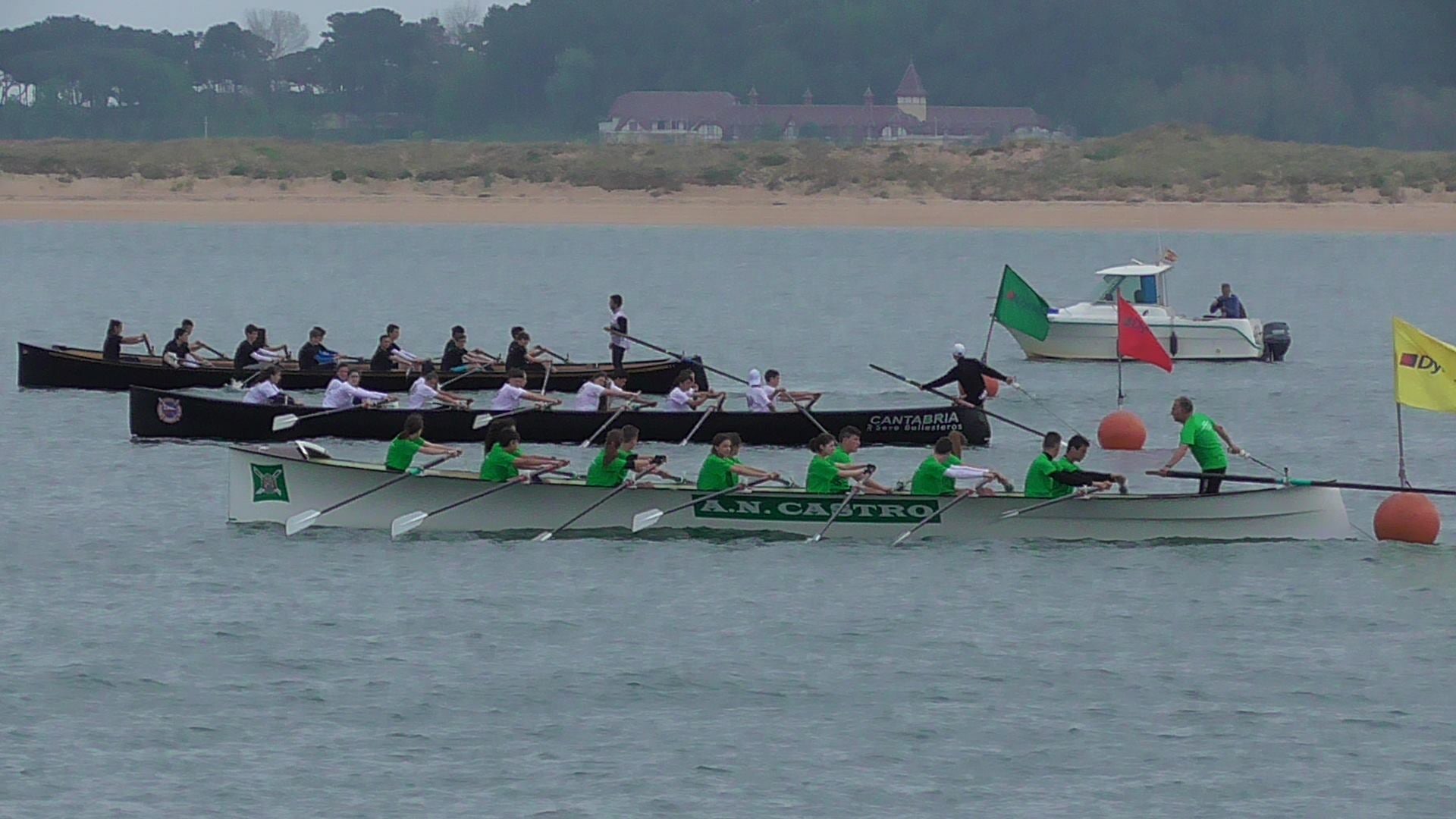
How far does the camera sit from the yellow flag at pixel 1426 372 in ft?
79.6

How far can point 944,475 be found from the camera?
2536 cm

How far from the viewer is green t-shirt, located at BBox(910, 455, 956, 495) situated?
2538 centimetres

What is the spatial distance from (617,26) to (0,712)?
147606mm

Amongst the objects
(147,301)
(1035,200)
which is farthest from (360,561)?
(1035,200)

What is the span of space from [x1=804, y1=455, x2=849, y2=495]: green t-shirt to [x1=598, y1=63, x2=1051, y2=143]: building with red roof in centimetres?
12070

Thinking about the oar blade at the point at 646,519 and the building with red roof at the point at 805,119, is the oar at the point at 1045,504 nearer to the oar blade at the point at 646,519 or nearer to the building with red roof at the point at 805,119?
the oar blade at the point at 646,519

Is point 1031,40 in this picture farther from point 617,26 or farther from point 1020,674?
point 1020,674

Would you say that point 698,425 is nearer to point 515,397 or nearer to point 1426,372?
point 515,397

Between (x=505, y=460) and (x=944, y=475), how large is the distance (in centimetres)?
468

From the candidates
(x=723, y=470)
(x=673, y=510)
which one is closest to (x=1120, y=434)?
(x=723, y=470)

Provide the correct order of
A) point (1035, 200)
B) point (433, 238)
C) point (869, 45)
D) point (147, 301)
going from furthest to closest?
point (869, 45) < point (433, 238) < point (1035, 200) < point (147, 301)

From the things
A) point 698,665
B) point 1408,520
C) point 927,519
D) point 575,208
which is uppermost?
point 575,208

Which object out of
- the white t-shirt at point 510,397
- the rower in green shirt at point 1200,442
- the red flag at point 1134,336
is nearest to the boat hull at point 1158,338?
the red flag at point 1134,336

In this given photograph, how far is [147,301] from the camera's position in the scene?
68375 millimetres
